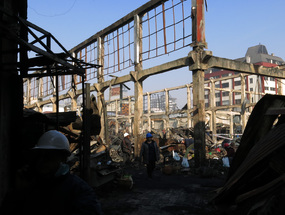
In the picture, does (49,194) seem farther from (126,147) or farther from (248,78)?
(248,78)

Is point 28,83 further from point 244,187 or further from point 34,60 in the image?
point 244,187

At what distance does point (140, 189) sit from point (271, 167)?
5347 mm

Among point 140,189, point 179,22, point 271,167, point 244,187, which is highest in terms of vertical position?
point 179,22

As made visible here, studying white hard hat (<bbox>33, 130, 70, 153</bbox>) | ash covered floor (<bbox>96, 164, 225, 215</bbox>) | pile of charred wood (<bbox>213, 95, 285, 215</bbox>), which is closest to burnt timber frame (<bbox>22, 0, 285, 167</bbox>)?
ash covered floor (<bbox>96, 164, 225, 215</bbox>)

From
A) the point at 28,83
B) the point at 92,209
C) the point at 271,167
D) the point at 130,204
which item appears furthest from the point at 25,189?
the point at 28,83

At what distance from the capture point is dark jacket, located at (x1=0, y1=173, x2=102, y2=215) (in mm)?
1575

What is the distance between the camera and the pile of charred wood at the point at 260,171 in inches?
128

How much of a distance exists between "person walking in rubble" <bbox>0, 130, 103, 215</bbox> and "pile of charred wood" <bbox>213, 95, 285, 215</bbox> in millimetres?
2297

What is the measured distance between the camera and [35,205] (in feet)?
5.19

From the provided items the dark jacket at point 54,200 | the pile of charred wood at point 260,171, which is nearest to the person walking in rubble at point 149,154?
the pile of charred wood at point 260,171

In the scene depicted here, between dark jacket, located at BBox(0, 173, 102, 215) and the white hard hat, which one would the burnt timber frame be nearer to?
the white hard hat

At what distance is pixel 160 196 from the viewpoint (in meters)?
7.55

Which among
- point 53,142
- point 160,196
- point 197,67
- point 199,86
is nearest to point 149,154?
point 160,196

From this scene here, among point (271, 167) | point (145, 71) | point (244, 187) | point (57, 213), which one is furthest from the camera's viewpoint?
point (145, 71)
